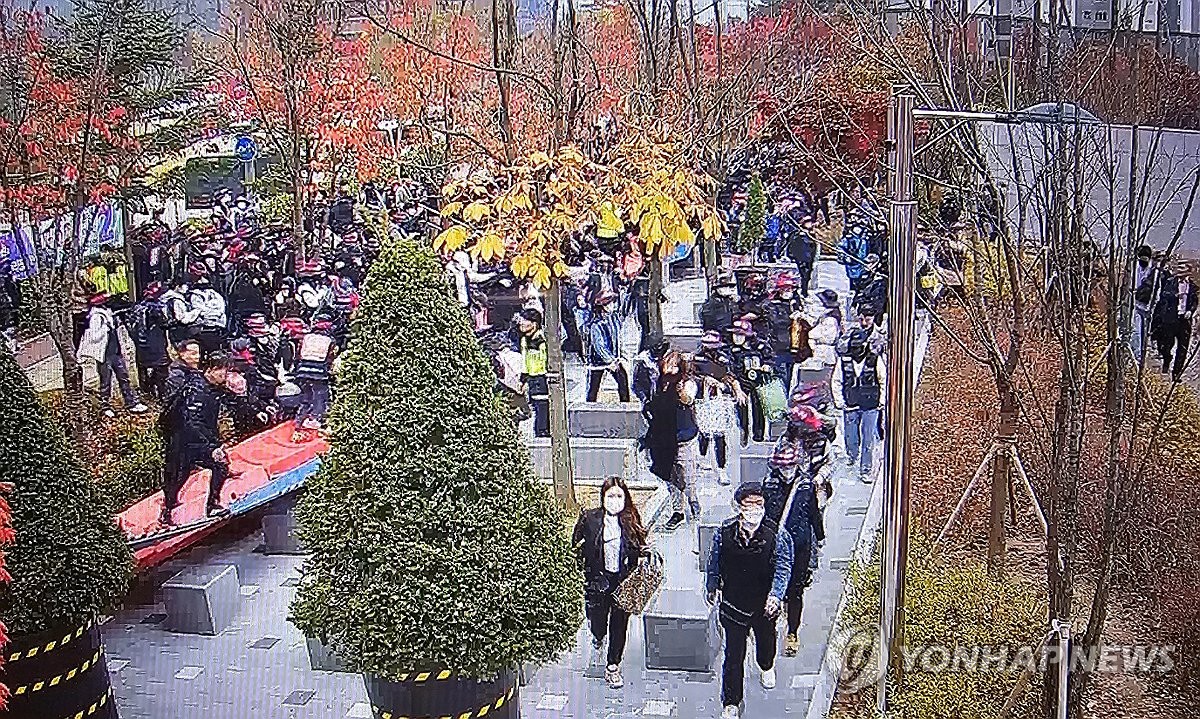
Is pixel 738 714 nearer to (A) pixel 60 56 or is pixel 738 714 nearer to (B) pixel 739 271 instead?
(B) pixel 739 271

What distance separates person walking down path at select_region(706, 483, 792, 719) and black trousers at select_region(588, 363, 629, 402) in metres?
0.44

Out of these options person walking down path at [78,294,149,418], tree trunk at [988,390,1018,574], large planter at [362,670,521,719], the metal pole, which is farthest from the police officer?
tree trunk at [988,390,1018,574]

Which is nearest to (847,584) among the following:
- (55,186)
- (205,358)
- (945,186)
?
(945,186)

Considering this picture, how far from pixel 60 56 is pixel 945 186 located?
2288 mm

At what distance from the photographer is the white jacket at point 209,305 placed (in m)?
3.69

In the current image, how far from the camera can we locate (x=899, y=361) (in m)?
2.86

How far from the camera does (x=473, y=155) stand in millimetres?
3496

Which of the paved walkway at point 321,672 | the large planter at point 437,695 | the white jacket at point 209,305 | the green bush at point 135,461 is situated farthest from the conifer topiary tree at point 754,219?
the green bush at point 135,461

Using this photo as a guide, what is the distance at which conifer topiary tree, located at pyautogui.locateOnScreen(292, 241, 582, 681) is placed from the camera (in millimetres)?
3203

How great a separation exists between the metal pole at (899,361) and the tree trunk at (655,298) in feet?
2.58

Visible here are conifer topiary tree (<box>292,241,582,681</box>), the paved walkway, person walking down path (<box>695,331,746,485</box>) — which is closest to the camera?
conifer topiary tree (<box>292,241,582,681</box>)

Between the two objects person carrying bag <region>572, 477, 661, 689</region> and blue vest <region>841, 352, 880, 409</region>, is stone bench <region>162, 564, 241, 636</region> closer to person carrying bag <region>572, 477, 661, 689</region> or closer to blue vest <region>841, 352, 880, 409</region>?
person carrying bag <region>572, 477, 661, 689</region>

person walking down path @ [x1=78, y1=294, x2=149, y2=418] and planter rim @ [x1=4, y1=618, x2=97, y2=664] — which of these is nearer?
planter rim @ [x1=4, y1=618, x2=97, y2=664]

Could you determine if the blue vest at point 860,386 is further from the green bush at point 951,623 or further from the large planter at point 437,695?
the large planter at point 437,695
